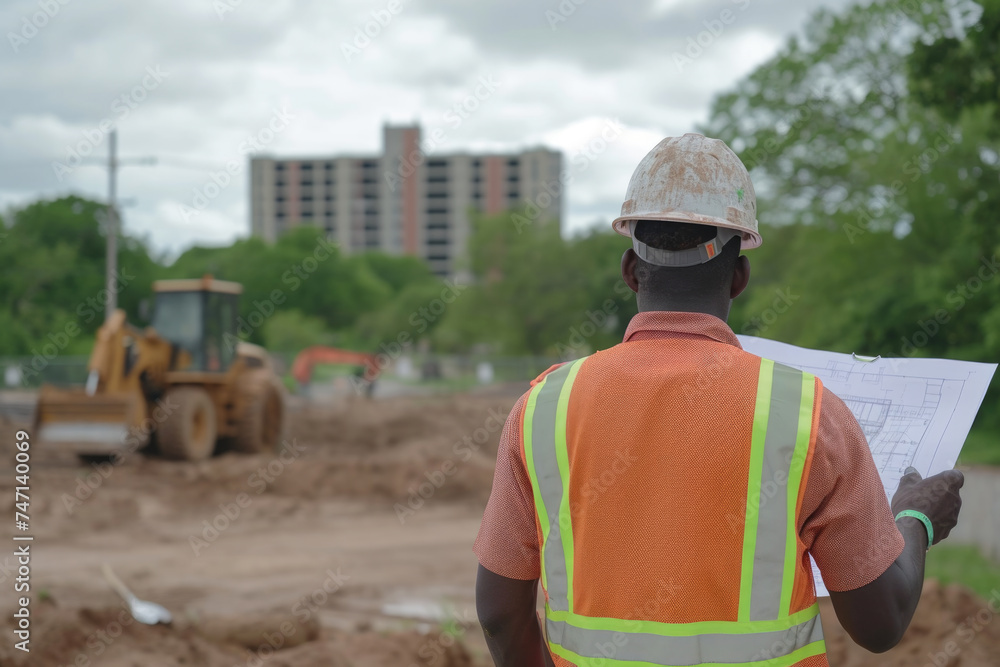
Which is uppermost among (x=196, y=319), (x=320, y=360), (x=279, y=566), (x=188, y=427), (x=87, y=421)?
(x=196, y=319)

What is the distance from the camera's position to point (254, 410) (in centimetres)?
1631

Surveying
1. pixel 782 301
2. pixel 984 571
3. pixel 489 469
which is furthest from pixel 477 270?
pixel 984 571

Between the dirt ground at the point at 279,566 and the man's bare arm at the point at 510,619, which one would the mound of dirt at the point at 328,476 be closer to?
the dirt ground at the point at 279,566

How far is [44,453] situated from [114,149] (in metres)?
16.8

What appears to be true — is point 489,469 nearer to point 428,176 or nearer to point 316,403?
point 316,403

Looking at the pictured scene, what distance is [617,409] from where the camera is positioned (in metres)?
1.84

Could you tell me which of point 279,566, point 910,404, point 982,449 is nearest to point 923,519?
point 910,404

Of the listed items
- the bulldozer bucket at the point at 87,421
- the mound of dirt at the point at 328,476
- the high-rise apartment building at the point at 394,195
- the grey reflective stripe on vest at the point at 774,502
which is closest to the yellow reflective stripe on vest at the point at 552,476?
the grey reflective stripe on vest at the point at 774,502

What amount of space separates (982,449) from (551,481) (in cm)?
1942

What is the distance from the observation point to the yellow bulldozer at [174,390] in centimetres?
1395

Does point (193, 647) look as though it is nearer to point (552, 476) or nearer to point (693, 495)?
point (552, 476)

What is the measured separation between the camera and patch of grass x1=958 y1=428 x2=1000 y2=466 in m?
17.2

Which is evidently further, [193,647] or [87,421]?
[87,421]

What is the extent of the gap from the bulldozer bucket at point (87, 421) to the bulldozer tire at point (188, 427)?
2.12 ft
